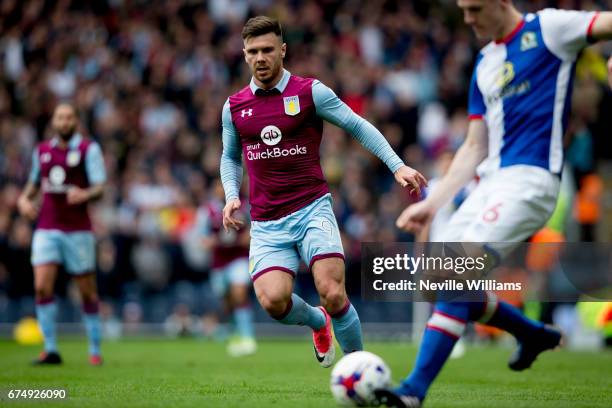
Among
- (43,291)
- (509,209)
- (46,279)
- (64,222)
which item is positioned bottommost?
(43,291)

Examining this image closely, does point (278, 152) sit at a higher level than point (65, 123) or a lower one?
lower

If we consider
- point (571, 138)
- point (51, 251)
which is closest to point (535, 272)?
point (571, 138)

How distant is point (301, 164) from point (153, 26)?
16.8m

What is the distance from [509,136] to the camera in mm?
6445

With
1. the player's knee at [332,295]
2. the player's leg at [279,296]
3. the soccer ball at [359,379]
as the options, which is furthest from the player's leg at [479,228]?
the player's leg at [279,296]

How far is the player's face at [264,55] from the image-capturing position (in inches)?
290

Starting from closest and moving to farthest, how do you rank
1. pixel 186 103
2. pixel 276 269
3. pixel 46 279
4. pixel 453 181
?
pixel 453 181 < pixel 276 269 < pixel 46 279 < pixel 186 103

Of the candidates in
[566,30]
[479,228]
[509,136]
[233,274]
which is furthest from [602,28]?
[233,274]

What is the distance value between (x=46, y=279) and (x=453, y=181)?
6.39 meters

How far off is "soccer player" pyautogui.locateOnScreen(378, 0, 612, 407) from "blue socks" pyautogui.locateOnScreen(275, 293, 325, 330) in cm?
159

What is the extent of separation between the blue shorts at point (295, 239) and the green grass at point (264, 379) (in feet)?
3.34

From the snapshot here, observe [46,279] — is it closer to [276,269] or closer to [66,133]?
[66,133]

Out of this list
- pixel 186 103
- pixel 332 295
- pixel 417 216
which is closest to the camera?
pixel 417 216

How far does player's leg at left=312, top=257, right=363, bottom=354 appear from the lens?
7211 millimetres
